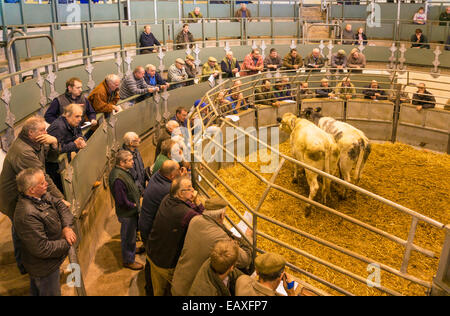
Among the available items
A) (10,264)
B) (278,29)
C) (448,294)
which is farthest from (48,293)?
(278,29)

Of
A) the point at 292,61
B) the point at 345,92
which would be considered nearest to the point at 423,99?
the point at 345,92

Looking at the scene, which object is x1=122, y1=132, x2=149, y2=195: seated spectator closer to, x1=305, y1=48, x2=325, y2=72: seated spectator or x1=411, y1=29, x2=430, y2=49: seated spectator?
x1=305, y1=48, x2=325, y2=72: seated spectator

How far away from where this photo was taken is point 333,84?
46.0 feet

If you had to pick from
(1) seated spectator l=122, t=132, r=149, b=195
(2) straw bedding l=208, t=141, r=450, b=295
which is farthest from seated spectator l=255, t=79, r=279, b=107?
(1) seated spectator l=122, t=132, r=149, b=195

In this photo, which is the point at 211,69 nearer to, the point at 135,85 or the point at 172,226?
the point at 135,85

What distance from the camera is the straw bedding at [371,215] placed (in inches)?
212

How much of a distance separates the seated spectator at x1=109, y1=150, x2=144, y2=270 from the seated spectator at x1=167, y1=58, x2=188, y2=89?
584cm

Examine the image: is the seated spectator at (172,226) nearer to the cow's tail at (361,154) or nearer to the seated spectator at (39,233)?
the seated spectator at (39,233)

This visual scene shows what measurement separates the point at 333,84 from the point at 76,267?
11343 millimetres

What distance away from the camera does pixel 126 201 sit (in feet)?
17.1

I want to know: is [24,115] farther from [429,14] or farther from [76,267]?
[429,14]

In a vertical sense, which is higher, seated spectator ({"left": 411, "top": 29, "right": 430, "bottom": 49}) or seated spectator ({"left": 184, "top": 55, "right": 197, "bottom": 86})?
seated spectator ({"left": 411, "top": 29, "right": 430, "bottom": 49})

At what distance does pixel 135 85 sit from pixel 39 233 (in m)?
5.46

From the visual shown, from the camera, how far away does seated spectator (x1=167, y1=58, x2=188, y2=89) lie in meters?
10.8
